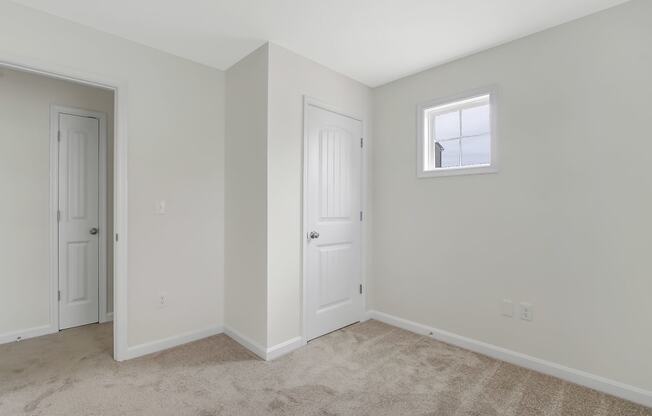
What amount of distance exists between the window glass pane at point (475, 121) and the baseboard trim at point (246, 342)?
7.98ft

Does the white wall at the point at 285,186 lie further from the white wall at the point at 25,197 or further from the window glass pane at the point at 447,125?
the white wall at the point at 25,197

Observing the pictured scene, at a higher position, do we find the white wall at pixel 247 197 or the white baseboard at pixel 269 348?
the white wall at pixel 247 197

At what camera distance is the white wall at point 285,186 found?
2500 millimetres

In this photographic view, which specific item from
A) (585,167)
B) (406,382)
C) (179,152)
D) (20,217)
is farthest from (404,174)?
(20,217)

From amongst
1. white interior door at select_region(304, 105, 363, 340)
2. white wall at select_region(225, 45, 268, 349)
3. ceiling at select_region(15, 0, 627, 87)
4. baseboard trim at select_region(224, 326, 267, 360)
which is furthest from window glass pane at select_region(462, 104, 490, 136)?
baseboard trim at select_region(224, 326, 267, 360)

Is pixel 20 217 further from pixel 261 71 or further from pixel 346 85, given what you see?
pixel 346 85

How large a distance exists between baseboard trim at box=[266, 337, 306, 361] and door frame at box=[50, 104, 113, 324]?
6.21 ft

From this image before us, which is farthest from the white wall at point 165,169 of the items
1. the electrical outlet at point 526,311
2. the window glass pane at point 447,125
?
the electrical outlet at point 526,311

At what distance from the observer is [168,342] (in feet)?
8.54

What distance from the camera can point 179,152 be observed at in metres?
2.69

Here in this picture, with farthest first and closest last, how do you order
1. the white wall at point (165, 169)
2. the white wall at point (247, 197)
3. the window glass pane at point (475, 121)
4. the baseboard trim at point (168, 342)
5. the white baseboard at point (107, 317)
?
1. the white baseboard at point (107, 317)
2. the window glass pane at point (475, 121)
3. the white wall at point (247, 197)
4. the baseboard trim at point (168, 342)
5. the white wall at point (165, 169)

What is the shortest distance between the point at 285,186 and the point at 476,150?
162cm

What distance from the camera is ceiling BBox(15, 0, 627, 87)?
6.66 ft

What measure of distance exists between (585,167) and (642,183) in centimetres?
29
